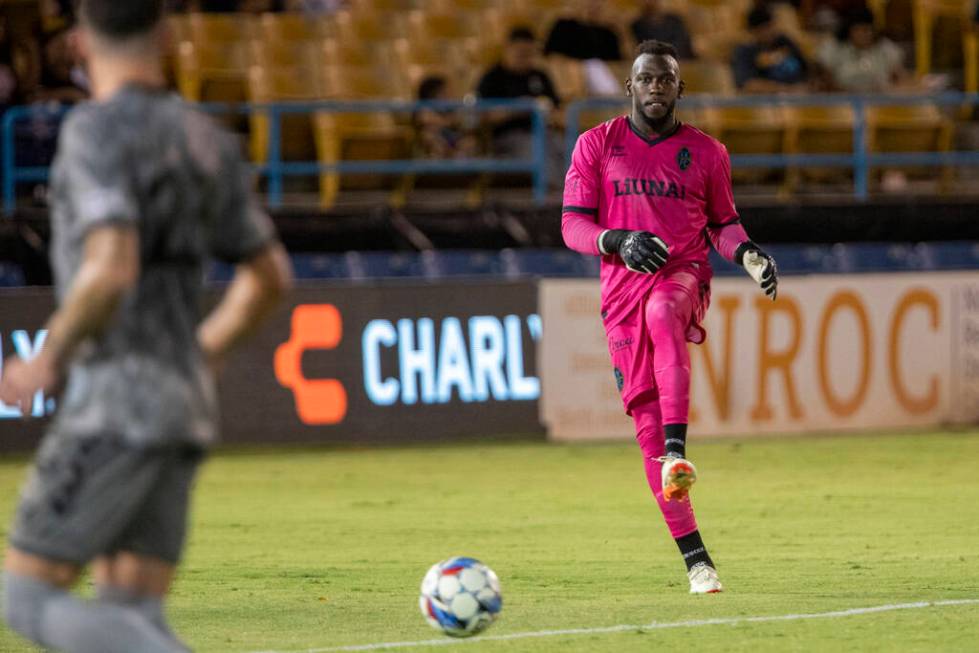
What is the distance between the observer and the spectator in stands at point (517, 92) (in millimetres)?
17938

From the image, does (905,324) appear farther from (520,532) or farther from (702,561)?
(702,561)

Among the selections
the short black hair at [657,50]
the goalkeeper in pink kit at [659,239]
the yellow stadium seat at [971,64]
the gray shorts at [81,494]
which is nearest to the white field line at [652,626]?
the goalkeeper in pink kit at [659,239]

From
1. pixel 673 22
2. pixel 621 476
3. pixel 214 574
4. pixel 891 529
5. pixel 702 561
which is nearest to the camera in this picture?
pixel 702 561

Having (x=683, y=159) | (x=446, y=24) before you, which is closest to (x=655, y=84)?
(x=683, y=159)

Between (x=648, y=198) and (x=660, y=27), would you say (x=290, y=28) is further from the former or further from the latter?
(x=648, y=198)

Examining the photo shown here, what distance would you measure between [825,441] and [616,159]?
27.2ft

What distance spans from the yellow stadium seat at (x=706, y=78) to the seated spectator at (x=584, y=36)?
0.81m

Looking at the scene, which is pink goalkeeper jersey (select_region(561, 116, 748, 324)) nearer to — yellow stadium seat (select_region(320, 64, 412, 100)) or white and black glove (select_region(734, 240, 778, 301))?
white and black glove (select_region(734, 240, 778, 301))

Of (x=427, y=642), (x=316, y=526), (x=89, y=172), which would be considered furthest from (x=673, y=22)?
(x=89, y=172)

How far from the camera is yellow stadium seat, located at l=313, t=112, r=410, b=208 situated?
17828 millimetres

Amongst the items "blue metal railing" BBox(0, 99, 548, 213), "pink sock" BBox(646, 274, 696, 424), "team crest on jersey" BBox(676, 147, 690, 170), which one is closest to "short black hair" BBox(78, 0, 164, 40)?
"pink sock" BBox(646, 274, 696, 424)

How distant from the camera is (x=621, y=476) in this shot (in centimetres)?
1414

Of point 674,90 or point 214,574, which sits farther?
point 214,574

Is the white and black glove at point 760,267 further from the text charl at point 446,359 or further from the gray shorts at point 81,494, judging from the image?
the text charl at point 446,359
